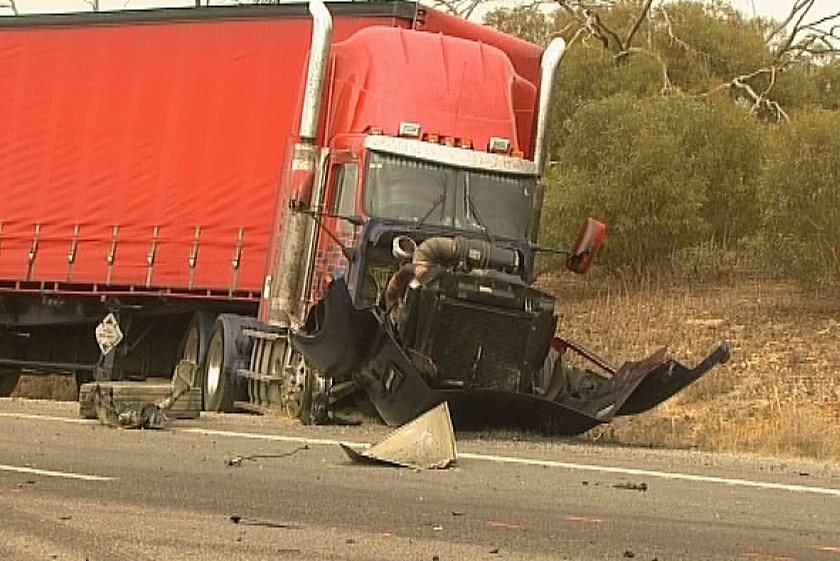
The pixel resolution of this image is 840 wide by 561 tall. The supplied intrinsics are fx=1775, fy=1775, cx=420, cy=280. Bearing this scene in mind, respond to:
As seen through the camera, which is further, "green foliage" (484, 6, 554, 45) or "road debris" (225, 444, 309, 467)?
"green foliage" (484, 6, 554, 45)

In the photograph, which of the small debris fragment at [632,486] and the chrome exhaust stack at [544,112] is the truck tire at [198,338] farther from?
the small debris fragment at [632,486]

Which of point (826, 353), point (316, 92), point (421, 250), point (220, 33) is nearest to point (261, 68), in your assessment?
point (220, 33)

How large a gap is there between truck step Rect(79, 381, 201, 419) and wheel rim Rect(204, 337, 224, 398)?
2.38 m

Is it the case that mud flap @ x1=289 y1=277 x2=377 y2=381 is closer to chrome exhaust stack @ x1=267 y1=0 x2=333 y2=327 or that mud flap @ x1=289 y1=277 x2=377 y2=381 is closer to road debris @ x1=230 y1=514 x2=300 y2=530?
chrome exhaust stack @ x1=267 y1=0 x2=333 y2=327

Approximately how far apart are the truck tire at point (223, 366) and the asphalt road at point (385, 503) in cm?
411

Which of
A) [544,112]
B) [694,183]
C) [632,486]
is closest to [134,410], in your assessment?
[544,112]

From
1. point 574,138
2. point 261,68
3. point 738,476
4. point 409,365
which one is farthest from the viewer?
point 574,138

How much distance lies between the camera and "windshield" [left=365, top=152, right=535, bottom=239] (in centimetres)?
1666

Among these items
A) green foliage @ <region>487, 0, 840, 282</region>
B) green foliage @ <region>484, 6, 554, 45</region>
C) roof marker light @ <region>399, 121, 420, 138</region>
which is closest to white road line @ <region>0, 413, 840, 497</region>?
roof marker light @ <region>399, 121, 420, 138</region>

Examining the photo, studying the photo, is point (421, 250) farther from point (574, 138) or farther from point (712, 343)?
point (574, 138)

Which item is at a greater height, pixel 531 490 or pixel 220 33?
pixel 220 33

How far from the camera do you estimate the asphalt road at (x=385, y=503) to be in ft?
26.4

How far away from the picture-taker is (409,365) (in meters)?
14.9

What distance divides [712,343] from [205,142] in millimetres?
11734
